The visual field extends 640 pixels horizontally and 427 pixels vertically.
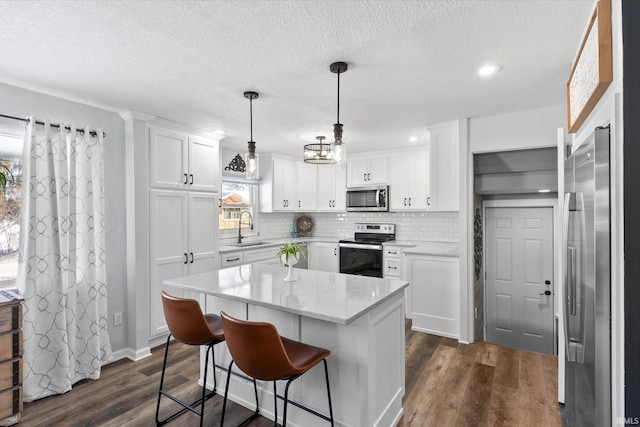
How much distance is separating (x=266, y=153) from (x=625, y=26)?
15.2ft

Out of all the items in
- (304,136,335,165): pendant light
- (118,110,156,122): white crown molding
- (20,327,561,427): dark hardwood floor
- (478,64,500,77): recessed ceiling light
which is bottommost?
(20,327,561,427): dark hardwood floor

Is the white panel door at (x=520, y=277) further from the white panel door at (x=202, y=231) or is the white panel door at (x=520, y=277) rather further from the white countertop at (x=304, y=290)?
the white panel door at (x=202, y=231)

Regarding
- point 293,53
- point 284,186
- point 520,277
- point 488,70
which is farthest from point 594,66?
point 284,186

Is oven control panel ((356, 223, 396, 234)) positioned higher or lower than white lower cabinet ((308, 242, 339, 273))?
higher

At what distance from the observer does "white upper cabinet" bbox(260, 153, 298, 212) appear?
Answer: 5281 millimetres

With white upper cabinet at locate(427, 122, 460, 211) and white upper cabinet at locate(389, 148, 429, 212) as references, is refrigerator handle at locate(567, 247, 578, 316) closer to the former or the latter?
white upper cabinet at locate(427, 122, 460, 211)

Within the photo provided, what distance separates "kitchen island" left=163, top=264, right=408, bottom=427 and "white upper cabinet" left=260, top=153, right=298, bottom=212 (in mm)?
2891

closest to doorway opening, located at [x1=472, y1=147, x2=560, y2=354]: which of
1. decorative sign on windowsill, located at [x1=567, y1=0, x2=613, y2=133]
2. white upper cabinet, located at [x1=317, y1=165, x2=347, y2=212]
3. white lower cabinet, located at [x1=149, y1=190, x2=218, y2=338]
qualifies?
decorative sign on windowsill, located at [x1=567, y1=0, x2=613, y2=133]

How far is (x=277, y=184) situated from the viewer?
538 cm

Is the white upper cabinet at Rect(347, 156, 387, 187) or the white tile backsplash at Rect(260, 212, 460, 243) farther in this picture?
the white upper cabinet at Rect(347, 156, 387, 187)

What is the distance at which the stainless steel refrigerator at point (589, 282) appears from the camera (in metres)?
1.12

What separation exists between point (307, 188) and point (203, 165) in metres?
2.28

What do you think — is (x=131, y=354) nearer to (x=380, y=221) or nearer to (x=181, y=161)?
(x=181, y=161)

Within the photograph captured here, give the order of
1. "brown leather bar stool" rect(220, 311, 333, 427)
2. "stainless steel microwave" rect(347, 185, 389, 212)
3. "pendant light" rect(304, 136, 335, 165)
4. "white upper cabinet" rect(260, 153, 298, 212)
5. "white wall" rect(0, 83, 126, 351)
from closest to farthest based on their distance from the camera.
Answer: "brown leather bar stool" rect(220, 311, 333, 427) → "pendant light" rect(304, 136, 335, 165) → "white wall" rect(0, 83, 126, 351) → "stainless steel microwave" rect(347, 185, 389, 212) → "white upper cabinet" rect(260, 153, 298, 212)
